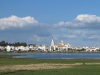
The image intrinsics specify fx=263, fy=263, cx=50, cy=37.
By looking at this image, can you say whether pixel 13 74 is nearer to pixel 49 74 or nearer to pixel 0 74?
pixel 0 74

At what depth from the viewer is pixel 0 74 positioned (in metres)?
29.8

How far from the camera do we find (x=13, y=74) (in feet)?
98.4

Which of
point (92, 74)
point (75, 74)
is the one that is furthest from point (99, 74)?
point (75, 74)

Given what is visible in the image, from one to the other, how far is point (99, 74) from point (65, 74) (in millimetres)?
3845

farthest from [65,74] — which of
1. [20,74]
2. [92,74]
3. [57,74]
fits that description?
[20,74]

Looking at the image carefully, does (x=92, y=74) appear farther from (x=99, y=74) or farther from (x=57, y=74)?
(x=57, y=74)

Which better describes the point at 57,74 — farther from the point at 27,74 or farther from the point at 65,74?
the point at 27,74

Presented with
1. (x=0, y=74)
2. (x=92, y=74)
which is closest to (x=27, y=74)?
(x=0, y=74)

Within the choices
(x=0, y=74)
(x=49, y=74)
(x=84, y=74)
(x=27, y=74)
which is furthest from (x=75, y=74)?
(x=0, y=74)

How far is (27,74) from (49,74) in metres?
2.57

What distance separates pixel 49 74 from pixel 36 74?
1.54 m

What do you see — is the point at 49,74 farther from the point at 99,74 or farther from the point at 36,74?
the point at 99,74

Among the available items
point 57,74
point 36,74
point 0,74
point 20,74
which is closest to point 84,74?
point 57,74

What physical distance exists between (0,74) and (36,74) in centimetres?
410
